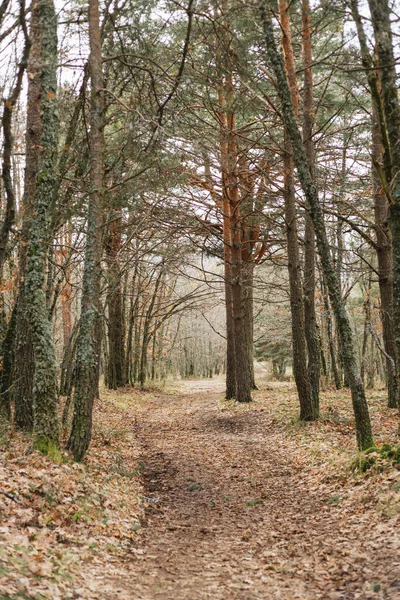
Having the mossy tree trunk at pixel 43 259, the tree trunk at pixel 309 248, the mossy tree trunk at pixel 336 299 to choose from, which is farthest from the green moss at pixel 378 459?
the mossy tree trunk at pixel 43 259

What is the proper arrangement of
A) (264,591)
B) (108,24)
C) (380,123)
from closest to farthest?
(264,591)
(380,123)
(108,24)

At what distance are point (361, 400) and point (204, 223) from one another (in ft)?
35.9

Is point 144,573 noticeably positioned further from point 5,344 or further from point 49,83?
point 49,83

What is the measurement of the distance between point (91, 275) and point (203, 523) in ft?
14.1

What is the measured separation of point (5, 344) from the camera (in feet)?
33.4

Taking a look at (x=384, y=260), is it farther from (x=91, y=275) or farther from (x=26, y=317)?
(x=26, y=317)

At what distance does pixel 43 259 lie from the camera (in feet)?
25.5

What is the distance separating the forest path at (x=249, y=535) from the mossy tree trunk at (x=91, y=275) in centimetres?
172

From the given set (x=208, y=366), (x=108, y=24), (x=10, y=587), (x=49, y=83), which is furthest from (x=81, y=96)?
(x=208, y=366)

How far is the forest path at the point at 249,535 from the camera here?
4793 mm

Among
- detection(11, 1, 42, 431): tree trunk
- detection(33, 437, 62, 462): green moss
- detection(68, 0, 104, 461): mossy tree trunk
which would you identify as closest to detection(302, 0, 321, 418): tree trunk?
detection(68, 0, 104, 461): mossy tree trunk

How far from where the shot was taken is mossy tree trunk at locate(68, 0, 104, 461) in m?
8.05

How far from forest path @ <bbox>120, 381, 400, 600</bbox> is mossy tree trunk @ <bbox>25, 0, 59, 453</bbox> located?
217 centimetres

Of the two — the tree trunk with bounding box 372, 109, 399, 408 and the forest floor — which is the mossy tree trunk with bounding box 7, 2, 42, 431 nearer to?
the forest floor
